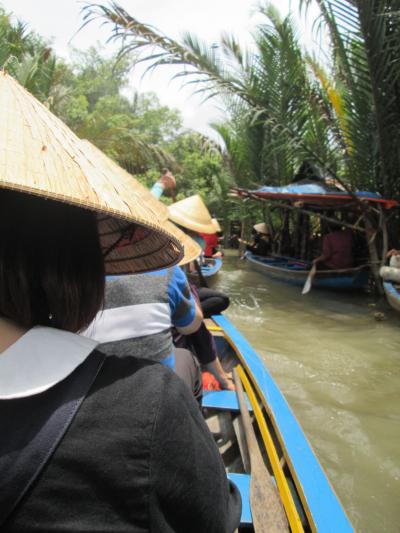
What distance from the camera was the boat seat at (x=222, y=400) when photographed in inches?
103

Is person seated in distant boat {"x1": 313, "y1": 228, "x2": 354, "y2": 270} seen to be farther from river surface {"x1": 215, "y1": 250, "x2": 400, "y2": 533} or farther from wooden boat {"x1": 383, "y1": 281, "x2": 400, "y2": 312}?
wooden boat {"x1": 383, "y1": 281, "x2": 400, "y2": 312}

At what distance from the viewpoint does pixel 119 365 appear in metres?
0.64

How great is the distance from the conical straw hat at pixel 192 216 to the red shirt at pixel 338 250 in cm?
541

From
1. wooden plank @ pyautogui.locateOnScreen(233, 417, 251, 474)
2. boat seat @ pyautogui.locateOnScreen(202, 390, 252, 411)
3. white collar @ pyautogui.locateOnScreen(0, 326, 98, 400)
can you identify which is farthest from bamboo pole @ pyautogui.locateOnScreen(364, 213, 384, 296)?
white collar @ pyautogui.locateOnScreen(0, 326, 98, 400)

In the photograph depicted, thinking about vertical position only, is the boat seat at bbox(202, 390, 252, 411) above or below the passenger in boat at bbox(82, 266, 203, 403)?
below

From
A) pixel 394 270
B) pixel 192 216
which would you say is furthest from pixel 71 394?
pixel 394 270

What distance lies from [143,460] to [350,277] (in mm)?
8606

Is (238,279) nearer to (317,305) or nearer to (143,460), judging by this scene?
(317,305)

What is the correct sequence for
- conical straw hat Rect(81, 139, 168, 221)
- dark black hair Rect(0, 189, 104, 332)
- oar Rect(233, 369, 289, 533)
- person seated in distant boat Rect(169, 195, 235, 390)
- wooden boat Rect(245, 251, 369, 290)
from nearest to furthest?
dark black hair Rect(0, 189, 104, 332), conical straw hat Rect(81, 139, 168, 221), oar Rect(233, 369, 289, 533), person seated in distant boat Rect(169, 195, 235, 390), wooden boat Rect(245, 251, 369, 290)

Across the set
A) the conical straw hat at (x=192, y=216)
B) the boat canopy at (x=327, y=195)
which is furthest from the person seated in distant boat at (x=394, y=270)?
the conical straw hat at (x=192, y=216)

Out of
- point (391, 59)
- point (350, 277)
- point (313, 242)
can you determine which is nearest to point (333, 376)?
point (350, 277)

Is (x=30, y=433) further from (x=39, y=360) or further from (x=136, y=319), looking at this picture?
(x=136, y=319)

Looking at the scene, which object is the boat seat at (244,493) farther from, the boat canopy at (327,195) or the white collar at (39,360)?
the boat canopy at (327,195)

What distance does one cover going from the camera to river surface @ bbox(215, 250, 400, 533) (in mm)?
2795
